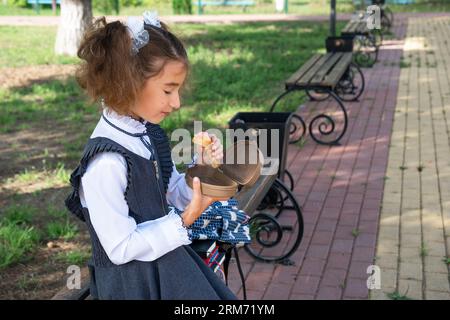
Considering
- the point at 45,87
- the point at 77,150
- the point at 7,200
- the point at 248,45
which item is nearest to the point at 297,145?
the point at 77,150

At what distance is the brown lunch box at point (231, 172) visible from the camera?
1764mm

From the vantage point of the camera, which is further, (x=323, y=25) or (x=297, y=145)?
(x=323, y=25)

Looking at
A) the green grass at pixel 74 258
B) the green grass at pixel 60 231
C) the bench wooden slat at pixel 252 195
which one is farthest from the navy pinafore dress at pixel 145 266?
the green grass at pixel 60 231

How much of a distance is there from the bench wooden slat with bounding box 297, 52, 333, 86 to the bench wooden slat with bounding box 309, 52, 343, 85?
0.12 feet

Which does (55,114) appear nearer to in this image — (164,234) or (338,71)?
(338,71)

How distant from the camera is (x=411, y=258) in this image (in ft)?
12.2

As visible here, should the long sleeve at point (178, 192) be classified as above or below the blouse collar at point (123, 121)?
below

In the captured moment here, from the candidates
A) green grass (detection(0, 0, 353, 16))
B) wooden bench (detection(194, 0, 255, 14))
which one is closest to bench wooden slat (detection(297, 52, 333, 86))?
green grass (detection(0, 0, 353, 16))

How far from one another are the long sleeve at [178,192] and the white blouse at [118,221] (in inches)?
13.4

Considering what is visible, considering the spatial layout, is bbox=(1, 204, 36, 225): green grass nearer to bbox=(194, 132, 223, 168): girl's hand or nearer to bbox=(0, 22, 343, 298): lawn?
bbox=(0, 22, 343, 298): lawn

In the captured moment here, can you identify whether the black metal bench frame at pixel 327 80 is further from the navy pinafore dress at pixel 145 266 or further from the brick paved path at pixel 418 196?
the navy pinafore dress at pixel 145 266

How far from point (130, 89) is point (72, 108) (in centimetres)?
616

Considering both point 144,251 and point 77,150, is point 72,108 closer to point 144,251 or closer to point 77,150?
point 77,150
